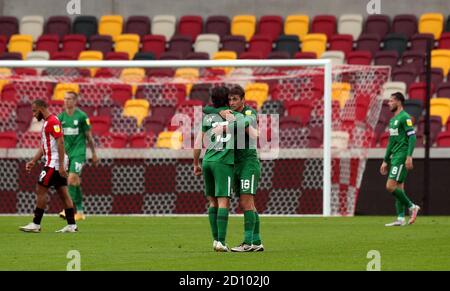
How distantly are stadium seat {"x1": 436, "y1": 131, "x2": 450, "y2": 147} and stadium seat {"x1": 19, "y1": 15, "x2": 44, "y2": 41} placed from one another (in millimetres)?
11175

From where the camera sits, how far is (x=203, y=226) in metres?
18.3

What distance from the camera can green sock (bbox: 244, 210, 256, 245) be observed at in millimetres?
13172

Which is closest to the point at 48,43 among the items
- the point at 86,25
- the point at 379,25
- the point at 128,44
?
the point at 86,25

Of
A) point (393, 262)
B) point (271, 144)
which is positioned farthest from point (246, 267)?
point (271, 144)

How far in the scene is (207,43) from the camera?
27547 millimetres

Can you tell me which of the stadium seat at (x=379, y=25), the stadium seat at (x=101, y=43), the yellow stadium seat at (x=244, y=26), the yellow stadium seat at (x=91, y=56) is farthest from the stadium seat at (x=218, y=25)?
the stadium seat at (x=379, y=25)

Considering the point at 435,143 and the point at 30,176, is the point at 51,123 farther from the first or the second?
the point at 435,143

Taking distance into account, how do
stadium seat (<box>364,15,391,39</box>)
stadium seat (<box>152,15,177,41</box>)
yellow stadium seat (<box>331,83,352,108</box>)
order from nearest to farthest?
yellow stadium seat (<box>331,83,352,108</box>) < stadium seat (<box>364,15,391,39</box>) < stadium seat (<box>152,15,177,41</box>)

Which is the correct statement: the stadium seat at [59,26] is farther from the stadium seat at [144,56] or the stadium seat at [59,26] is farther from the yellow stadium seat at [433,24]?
the yellow stadium seat at [433,24]

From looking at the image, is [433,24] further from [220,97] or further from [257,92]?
[220,97]

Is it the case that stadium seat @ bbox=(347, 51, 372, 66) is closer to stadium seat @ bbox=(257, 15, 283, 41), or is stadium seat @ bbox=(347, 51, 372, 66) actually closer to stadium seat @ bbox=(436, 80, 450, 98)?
stadium seat @ bbox=(436, 80, 450, 98)

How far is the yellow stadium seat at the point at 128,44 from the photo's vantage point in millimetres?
27969

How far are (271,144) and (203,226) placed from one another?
16.9 ft

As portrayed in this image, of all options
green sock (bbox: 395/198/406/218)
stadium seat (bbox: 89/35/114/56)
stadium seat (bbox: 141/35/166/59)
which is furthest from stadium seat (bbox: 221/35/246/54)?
green sock (bbox: 395/198/406/218)
